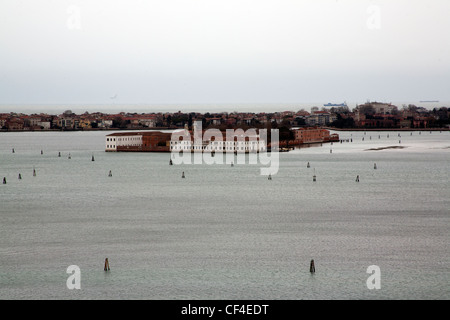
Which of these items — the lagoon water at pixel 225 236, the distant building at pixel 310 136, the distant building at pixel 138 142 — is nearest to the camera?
the lagoon water at pixel 225 236

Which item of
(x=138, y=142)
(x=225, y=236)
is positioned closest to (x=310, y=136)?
(x=138, y=142)

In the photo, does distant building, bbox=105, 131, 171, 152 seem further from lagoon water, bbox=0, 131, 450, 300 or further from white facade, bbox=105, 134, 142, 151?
lagoon water, bbox=0, 131, 450, 300

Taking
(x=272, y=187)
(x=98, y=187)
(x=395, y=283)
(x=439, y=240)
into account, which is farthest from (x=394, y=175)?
(x=395, y=283)

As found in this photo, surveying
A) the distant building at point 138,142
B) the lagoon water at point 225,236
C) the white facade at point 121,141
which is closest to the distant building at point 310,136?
the distant building at point 138,142

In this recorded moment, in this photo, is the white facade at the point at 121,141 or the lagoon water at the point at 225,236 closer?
the lagoon water at the point at 225,236

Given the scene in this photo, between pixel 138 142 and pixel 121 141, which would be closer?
pixel 121 141

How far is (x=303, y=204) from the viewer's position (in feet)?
60.2

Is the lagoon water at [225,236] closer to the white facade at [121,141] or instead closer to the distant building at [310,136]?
the white facade at [121,141]

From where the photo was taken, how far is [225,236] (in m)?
13.6

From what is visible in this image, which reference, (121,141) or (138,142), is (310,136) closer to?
(138,142)

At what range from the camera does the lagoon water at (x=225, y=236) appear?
10.0 m
